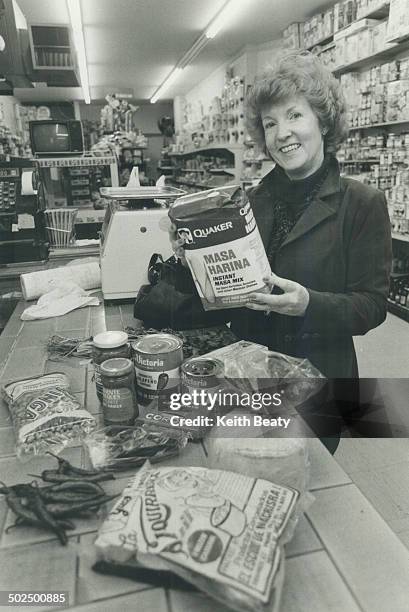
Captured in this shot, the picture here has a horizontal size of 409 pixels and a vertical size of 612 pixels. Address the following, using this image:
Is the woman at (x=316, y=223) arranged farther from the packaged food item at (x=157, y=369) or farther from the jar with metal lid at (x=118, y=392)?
the jar with metal lid at (x=118, y=392)

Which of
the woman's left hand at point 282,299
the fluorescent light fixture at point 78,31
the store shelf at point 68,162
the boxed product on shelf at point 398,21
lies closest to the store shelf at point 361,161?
the boxed product on shelf at point 398,21

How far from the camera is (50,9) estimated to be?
5.70 m

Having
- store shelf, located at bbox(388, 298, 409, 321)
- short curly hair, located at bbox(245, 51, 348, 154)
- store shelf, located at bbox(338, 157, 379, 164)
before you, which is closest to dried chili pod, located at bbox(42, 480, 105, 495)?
short curly hair, located at bbox(245, 51, 348, 154)

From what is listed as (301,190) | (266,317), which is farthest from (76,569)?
(301,190)

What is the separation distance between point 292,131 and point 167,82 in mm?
11025

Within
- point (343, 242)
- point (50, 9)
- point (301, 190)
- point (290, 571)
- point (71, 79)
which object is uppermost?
point (50, 9)

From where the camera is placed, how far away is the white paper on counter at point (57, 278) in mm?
1862

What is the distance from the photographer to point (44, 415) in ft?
2.93

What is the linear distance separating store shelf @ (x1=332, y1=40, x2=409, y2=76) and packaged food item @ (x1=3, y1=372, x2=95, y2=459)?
4.42m

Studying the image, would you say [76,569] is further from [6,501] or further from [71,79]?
[71,79]

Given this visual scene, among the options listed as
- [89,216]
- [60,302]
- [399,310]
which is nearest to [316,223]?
[60,302]

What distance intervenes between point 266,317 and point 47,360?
0.64 m

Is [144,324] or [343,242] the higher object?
[343,242]

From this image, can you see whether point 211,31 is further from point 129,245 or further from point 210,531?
point 210,531
